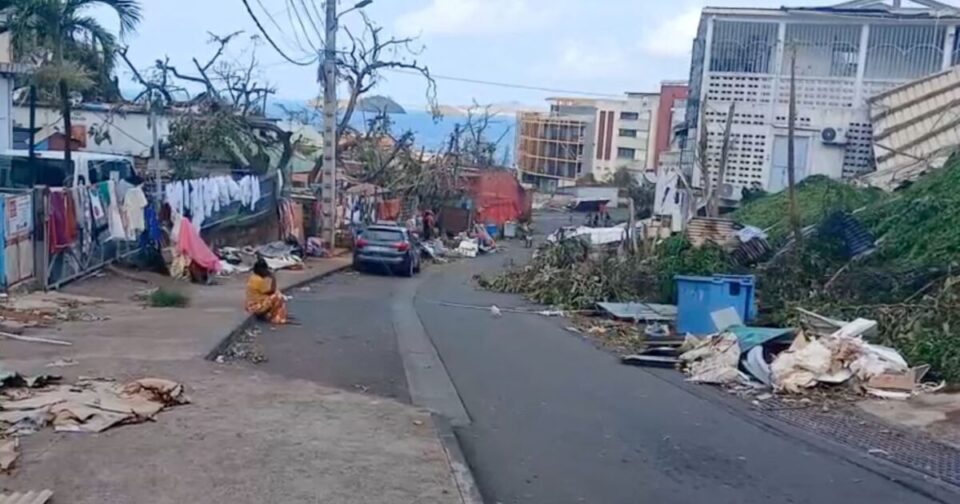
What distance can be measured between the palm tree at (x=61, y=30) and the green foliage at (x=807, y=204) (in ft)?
48.1

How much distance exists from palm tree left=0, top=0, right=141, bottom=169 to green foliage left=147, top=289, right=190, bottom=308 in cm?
464

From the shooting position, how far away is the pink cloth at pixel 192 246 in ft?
71.0

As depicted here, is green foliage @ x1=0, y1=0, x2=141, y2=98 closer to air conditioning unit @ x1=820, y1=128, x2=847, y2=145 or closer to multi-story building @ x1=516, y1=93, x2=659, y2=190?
air conditioning unit @ x1=820, y1=128, x2=847, y2=145

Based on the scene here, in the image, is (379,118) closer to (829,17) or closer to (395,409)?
(829,17)

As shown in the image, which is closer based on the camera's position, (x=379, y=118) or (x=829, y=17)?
(x=829, y=17)

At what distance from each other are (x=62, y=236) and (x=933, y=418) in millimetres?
13603

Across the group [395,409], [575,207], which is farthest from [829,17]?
[575,207]

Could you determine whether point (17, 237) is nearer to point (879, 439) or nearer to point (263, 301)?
point (263, 301)

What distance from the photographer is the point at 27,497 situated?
5977mm

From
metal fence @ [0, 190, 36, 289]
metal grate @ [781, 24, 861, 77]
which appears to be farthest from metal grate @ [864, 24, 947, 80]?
metal fence @ [0, 190, 36, 289]

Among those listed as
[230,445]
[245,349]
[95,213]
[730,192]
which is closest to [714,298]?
[245,349]

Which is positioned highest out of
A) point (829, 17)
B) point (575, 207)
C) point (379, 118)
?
point (829, 17)

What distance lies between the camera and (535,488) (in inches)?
310

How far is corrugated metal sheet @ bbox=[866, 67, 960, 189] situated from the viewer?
25.8 meters
